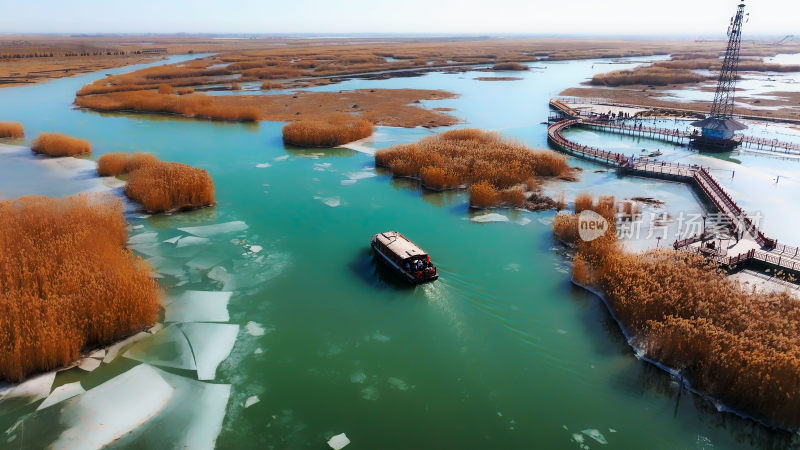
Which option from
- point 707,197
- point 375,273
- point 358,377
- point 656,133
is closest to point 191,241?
point 375,273

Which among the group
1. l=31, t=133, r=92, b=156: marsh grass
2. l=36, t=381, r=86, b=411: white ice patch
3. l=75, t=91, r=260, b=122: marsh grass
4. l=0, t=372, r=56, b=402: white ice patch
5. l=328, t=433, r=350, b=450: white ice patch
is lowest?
l=328, t=433, r=350, b=450: white ice patch

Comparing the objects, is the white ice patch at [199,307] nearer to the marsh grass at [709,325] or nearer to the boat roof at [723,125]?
the marsh grass at [709,325]

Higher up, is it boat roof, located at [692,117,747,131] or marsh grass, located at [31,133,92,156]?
boat roof, located at [692,117,747,131]

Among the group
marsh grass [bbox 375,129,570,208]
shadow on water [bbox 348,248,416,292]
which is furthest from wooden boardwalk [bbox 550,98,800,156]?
shadow on water [bbox 348,248,416,292]

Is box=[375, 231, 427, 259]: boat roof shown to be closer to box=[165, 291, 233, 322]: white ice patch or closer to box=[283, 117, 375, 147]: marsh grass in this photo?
box=[165, 291, 233, 322]: white ice patch

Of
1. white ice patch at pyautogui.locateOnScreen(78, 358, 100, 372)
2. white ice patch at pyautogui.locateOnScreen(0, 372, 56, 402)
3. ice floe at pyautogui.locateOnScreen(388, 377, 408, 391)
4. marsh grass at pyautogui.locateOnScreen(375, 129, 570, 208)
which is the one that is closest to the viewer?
white ice patch at pyautogui.locateOnScreen(0, 372, 56, 402)

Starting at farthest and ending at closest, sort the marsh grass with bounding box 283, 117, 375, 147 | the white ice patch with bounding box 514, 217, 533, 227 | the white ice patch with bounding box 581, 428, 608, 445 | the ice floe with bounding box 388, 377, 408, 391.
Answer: the marsh grass with bounding box 283, 117, 375, 147
the white ice patch with bounding box 514, 217, 533, 227
the ice floe with bounding box 388, 377, 408, 391
the white ice patch with bounding box 581, 428, 608, 445

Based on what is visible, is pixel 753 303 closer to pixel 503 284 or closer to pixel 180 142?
pixel 503 284

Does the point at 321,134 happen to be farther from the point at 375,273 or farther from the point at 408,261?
the point at 408,261

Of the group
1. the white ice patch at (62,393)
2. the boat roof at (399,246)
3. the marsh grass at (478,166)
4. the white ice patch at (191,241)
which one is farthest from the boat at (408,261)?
the white ice patch at (62,393)
